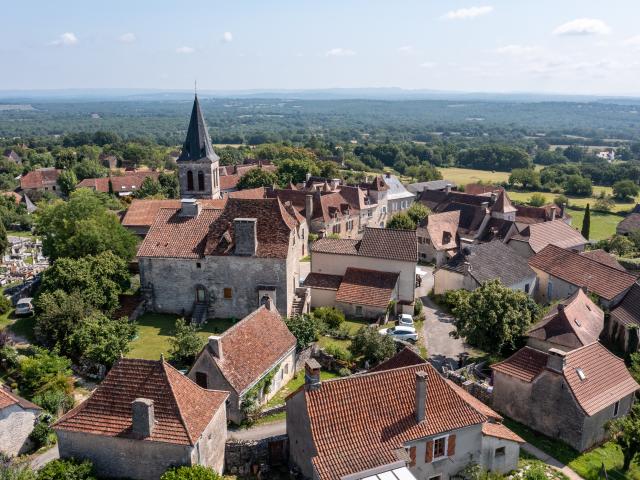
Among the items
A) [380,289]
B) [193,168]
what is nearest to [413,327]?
[380,289]

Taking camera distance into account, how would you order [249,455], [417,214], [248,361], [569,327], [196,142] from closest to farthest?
[249,455] < [248,361] < [569,327] < [196,142] < [417,214]

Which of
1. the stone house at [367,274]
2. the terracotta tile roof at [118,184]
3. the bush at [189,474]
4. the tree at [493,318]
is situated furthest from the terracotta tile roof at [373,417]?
the terracotta tile roof at [118,184]

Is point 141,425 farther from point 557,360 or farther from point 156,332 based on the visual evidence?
point 557,360

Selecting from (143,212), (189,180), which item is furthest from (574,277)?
(143,212)

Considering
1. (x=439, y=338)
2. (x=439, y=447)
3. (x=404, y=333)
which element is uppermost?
(x=439, y=447)

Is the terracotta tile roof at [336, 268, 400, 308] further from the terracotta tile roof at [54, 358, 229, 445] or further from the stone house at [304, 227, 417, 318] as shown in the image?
the terracotta tile roof at [54, 358, 229, 445]

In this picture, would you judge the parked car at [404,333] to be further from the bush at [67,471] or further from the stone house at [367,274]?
the bush at [67,471]
